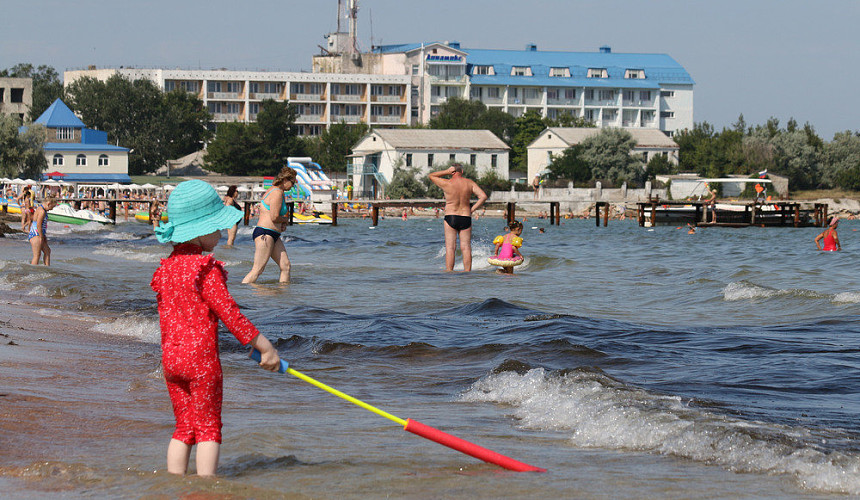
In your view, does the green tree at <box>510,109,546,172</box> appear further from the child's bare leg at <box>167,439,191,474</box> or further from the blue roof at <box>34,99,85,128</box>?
the child's bare leg at <box>167,439,191,474</box>

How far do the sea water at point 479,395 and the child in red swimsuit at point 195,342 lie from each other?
0.62ft

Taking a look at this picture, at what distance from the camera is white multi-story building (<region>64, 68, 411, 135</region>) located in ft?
353

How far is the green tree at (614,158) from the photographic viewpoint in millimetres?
82062

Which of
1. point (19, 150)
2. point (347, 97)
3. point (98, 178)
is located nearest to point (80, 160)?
point (98, 178)

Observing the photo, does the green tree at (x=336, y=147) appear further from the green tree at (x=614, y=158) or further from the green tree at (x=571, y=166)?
the green tree at (x=614, y=158)

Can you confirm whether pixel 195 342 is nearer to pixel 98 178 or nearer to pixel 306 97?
pixel 98 178

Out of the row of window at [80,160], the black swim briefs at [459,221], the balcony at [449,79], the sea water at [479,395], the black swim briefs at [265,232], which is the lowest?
the sea water at [479,395]

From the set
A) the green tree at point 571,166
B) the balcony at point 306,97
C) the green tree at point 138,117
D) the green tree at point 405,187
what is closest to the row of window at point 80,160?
the green tree at point 138,117

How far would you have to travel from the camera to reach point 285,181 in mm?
13555

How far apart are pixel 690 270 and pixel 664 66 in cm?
10174

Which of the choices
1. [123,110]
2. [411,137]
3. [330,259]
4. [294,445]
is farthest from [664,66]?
[294,445]

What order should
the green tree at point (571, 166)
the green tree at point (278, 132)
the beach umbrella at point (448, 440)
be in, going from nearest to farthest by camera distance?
the beach umbrella at point (448, 440)
the green tree at point (571, 166)
the green tree at point (278, 132)

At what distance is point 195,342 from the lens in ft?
14.7

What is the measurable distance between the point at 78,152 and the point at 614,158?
4295 cm
